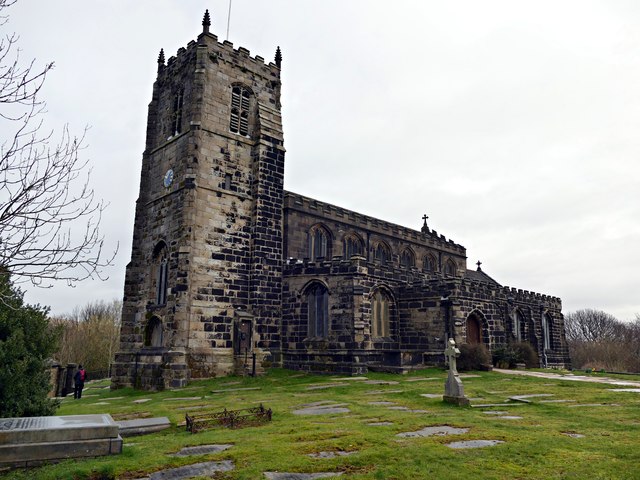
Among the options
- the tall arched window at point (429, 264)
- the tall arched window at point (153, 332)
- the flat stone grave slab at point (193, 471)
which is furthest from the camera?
the tall arched window at point (429, 264)

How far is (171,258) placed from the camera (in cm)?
2270

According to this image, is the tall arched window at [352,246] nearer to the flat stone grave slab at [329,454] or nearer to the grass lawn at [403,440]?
the grass lawn at [403,440]

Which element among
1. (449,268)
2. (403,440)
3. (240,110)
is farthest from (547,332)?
(403,440)

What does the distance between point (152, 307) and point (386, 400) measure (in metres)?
14.0

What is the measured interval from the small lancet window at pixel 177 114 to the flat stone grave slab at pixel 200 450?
2028 centimetres

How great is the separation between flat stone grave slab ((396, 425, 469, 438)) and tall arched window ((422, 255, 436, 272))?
28.9m

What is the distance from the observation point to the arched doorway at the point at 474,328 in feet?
84.6

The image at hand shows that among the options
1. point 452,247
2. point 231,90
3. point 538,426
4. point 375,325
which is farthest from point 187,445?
point 452,247

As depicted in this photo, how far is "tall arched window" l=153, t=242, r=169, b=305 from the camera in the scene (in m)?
23.4

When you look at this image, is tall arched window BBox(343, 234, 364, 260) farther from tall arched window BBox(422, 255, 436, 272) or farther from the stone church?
tall arched window BBox(422, 255, 436, 272)

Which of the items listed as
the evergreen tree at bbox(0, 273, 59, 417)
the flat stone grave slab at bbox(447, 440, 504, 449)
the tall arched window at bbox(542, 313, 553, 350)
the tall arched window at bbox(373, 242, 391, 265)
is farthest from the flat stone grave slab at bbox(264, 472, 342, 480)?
the tall arched window at bbox(542, 313, 553, 350)

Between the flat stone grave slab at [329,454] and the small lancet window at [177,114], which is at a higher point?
the small lancet window at [177,114]

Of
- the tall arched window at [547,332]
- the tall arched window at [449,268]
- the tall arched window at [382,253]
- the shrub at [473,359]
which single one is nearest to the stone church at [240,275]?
the shrub at [473,359]

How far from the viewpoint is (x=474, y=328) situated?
2595cm
